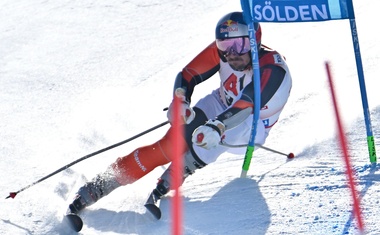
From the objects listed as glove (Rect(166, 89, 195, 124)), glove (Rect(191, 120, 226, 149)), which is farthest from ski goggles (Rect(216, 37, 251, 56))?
glove (Rect(191, 120, 226, 149))

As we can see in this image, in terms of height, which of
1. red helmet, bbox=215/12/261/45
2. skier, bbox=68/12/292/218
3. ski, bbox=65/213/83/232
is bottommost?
ski, bbox=65/213/83/232

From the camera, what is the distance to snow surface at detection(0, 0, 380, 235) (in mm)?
5234

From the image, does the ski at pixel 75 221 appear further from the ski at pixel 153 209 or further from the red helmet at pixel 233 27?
the red helmet at pixel 233 27

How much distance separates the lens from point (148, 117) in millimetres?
7539

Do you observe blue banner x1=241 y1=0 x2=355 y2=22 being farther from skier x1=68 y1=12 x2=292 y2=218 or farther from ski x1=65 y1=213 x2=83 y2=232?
ski x1=65 y1=213 x2=83 y2=232

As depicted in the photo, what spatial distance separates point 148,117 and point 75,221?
2.42 meters

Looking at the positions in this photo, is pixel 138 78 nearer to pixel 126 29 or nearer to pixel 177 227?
pixel 126 29

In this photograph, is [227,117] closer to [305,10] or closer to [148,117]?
[305,10]

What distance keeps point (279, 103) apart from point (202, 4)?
194 inches

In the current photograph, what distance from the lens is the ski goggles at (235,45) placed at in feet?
18.7

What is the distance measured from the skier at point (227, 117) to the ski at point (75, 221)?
151 millimetres

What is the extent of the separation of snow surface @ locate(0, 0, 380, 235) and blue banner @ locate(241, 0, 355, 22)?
1.05 m

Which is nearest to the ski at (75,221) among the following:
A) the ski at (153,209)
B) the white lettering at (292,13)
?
the ski at (153,209)

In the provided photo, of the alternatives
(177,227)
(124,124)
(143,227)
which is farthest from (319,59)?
(177,227)
